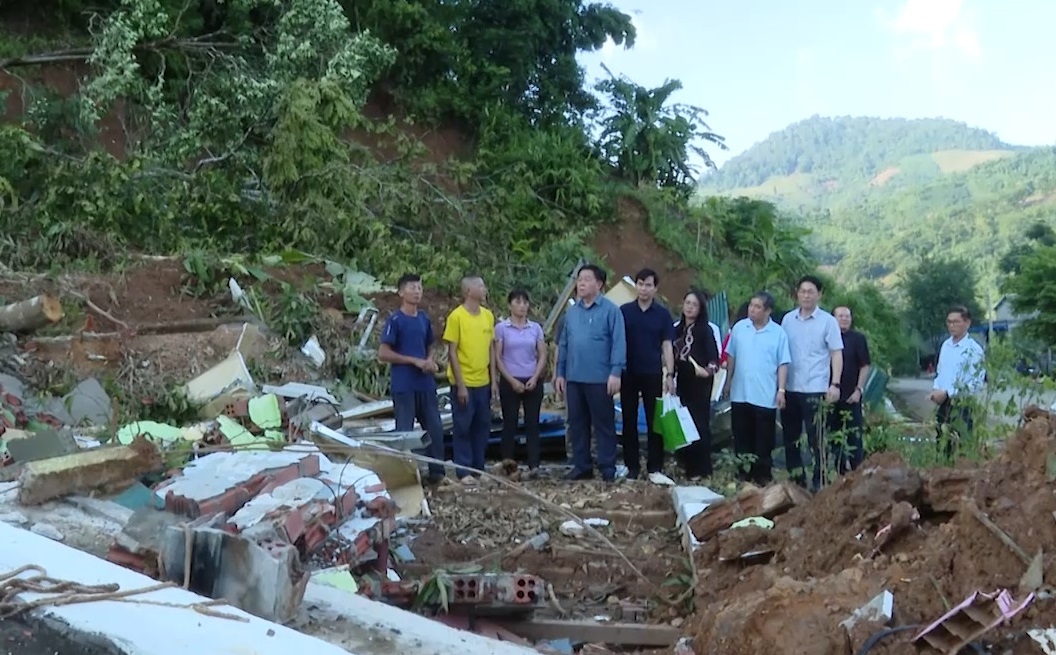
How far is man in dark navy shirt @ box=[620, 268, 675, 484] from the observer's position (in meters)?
7.37

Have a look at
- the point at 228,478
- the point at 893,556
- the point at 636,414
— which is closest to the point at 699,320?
the point at 636,414

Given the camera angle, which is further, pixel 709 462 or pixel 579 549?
pixel 709 462

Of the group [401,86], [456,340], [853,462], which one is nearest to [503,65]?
[401,86]

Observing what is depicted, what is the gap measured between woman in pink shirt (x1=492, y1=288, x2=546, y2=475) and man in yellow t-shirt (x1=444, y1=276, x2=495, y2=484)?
186mm

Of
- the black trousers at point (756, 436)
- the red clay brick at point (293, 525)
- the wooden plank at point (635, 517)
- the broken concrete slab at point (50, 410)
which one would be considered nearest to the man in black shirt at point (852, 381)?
the black trousers at point (756, 436)

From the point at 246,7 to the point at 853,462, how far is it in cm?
1287

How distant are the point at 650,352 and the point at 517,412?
1.28 meters

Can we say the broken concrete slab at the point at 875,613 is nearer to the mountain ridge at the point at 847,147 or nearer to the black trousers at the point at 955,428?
the black trousers at the point at 955,428

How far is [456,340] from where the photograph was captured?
752 cm

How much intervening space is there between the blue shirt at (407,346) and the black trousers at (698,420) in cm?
188

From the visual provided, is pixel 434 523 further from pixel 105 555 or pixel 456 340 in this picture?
pixel 105 555

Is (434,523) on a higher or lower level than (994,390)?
lower

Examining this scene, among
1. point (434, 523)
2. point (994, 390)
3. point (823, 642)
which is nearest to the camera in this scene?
point (823, 642)

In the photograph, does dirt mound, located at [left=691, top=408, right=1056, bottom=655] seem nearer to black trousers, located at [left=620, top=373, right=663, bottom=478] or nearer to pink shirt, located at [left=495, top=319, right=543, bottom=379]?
black trousers, located at [left=620, top=373, right=663, bottom=478]
